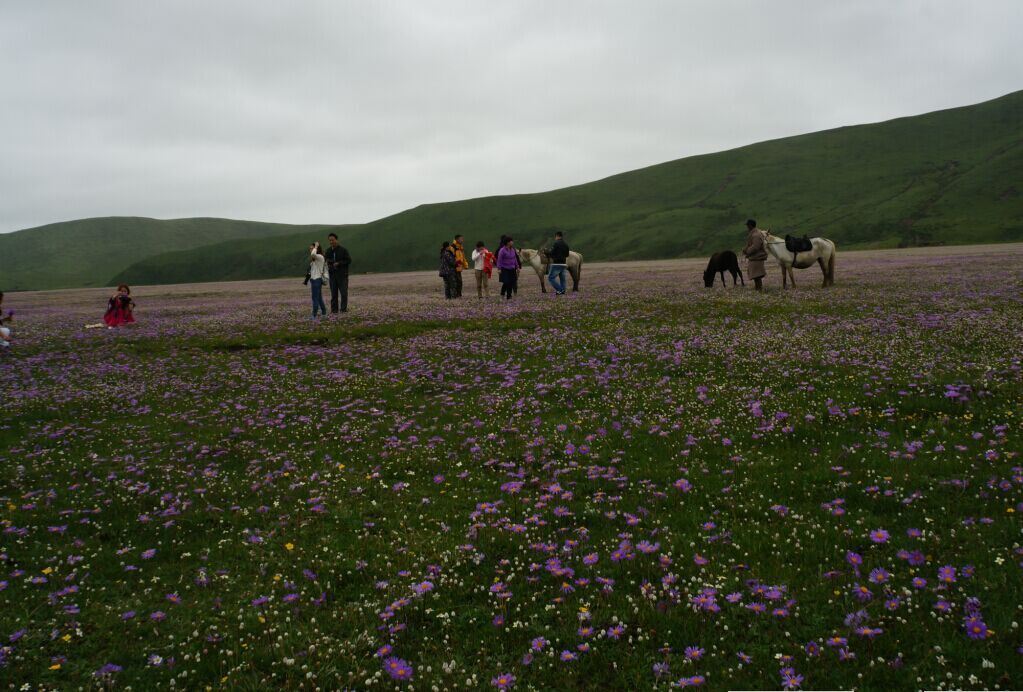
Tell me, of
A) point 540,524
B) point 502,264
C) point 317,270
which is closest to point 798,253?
point 502,264

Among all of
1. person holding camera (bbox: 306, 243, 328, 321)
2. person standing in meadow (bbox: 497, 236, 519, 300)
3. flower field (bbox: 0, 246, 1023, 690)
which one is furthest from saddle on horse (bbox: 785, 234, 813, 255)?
person holding camera (bbox: 306, 243, 328, 321)

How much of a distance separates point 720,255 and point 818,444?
3064 centimetres

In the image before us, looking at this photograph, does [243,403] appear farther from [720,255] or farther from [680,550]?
[720,255]

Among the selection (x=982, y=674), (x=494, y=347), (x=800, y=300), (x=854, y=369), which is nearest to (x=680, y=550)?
(x=982, y=674)

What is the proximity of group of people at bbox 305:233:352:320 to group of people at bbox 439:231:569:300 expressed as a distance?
19.6 ft

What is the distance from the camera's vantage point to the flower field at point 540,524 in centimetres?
544

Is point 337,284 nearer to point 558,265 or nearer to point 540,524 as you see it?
point 558,265

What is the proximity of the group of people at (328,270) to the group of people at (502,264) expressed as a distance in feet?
19.6

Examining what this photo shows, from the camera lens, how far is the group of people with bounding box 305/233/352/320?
29.6m

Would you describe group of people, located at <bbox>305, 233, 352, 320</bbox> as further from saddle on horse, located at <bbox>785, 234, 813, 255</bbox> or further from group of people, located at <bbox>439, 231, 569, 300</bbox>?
saddle on horse, located at <bbox>785, 234, 813, 255</bbox>

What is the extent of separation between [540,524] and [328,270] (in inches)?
Answer: 1021

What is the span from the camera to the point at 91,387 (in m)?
18.2

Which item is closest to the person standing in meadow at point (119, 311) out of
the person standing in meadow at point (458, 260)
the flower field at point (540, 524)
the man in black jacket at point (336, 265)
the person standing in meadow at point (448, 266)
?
the man in black jacket at point (336, 265)

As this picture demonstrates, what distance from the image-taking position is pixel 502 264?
35875mm
